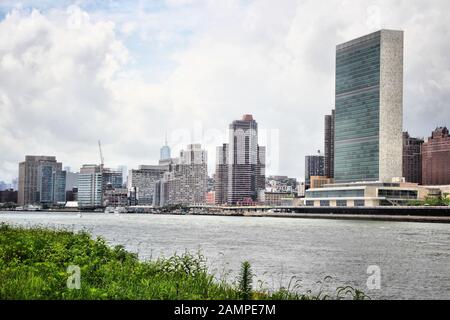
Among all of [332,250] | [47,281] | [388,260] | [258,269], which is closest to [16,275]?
[47,281]

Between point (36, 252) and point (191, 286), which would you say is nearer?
point (191, 286)

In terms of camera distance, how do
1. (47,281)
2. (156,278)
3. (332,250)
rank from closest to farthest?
(47,281) → (156,278) → (332,250)

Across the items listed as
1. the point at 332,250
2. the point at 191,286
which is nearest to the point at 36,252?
the point at 191,286

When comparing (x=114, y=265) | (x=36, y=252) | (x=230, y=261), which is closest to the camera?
(x=114, y=265)

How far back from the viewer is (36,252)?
1185 inches
